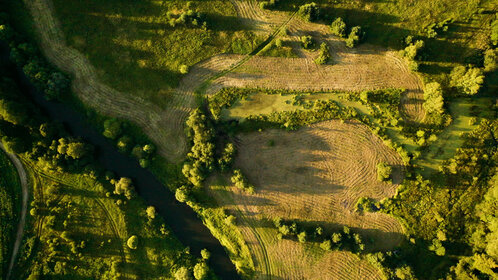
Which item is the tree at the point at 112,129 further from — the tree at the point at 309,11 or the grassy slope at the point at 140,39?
the tree at the point at 309,11

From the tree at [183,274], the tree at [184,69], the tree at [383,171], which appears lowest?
the tree at [183,274]

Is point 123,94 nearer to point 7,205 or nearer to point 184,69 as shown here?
point 184,69

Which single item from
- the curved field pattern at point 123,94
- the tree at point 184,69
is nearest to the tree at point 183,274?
the curved field pattern at point 123,94

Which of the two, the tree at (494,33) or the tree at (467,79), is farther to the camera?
the tree at (494,33)

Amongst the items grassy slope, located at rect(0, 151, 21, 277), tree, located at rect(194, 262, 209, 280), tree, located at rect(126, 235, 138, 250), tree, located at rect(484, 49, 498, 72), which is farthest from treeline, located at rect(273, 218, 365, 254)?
grassy slope, located at rect(0, 151, 21, 277)

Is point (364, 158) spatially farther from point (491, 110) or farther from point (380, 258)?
point (491, 110)
